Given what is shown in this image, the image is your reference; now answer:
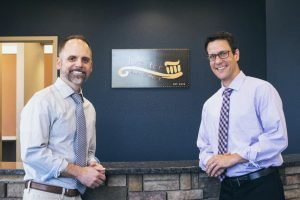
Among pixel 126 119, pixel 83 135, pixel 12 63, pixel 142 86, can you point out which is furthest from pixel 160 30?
pixel 83 135

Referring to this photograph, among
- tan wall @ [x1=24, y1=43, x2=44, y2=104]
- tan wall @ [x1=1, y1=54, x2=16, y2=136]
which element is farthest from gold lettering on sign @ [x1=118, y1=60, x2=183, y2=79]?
tan wall @ [x1=1, y1=54, x2=16, y2=136]

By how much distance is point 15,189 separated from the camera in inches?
79.2

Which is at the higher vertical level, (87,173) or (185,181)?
(87,173)

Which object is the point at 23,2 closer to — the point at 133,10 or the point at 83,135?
the point at 133,10

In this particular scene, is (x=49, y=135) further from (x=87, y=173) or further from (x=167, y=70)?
(x=167, y=70)

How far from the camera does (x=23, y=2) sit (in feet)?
16.3

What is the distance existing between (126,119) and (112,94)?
354 millimetres

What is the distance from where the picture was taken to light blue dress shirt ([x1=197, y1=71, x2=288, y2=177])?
1725 millimetres

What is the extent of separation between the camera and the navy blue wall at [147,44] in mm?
4914

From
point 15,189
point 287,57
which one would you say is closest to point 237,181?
point 15,189

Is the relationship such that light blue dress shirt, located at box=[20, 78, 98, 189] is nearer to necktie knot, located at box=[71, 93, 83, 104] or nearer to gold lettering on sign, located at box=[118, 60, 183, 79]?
necktie knot, located at box=[71, 93, 83, 104]

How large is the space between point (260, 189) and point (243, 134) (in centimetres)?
25

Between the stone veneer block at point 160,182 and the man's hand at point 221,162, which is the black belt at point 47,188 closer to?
the stone veneer block at point 160,182

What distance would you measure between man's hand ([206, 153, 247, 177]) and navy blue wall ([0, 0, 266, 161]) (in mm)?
3082
